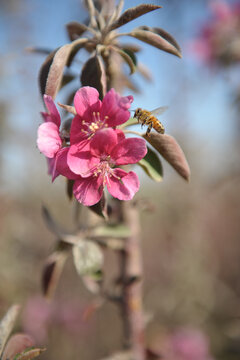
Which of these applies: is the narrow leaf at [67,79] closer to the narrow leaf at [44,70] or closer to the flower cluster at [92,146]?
the narrow leaf at [44,70]

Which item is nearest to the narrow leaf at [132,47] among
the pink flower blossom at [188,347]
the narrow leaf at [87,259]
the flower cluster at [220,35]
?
the narrow leaf at [87,259]

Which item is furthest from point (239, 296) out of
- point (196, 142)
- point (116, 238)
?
point (116, 238)

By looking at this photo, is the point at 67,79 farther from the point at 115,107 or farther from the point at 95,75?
the point at 115,107

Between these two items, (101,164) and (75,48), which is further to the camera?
(75,48)

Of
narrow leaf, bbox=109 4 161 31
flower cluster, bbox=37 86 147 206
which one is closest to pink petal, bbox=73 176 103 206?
flower cluster, bbox=37 86 147 206

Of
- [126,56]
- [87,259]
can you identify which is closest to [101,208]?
[87,259]

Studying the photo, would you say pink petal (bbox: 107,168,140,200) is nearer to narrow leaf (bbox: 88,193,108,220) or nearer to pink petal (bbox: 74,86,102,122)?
narrow leaf (bbox: 88,193,108,220)

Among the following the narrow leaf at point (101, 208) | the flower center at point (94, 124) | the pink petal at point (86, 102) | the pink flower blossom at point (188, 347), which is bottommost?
the pink flower blossom at point (188, 347)
